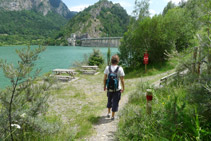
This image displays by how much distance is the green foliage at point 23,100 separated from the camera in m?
2.58

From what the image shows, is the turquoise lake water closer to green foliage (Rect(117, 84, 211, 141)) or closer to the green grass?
green foliage (Rect(117, 84, 211, 141))

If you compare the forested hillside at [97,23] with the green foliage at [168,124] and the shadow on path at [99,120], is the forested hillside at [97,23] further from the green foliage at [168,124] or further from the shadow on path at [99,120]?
the green foliage at [168,124]

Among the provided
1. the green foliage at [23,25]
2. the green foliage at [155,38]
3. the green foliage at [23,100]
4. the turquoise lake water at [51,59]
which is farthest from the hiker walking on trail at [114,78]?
the green foliage at [23,25]

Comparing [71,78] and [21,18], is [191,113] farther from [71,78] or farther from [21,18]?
[21,18]

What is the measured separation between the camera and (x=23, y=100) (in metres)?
2.81

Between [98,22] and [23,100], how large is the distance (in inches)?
6473

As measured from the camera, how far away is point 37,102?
2922 millimetres

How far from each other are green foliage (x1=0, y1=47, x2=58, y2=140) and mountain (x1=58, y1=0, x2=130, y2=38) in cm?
12648

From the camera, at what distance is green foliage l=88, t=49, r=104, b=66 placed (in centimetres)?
1775

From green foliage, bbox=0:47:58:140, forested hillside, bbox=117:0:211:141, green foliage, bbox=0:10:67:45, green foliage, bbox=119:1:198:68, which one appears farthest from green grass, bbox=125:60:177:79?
green foliage, bbox=0:10:67:45

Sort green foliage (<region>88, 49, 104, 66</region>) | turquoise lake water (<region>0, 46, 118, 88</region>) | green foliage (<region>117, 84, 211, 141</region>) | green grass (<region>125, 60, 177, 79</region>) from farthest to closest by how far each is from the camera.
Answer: turquoise lake water (<region>0, 46, 118, 88</region>)
green foliage (<region>88, 49, 104, 66</region>)
green grass (<region>125, 60, 177, 79</region>)
green foliage (<region>117, 84, 211, 141</region>)

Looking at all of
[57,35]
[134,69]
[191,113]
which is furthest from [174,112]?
[57,35]

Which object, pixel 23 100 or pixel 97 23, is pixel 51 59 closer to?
pixel 23 100

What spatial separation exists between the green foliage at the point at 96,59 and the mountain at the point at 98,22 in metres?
111
